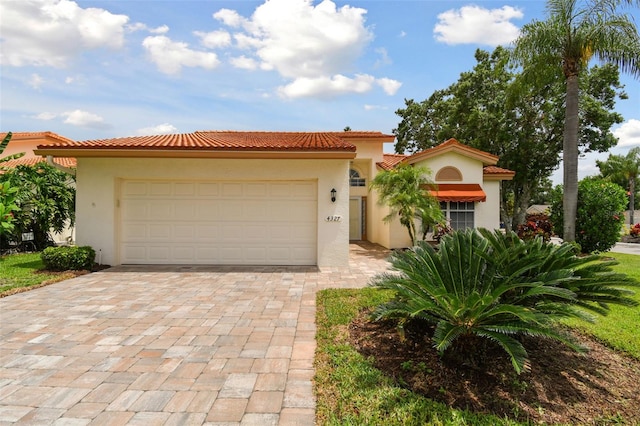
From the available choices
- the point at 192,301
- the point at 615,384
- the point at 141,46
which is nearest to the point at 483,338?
the point at 615,384

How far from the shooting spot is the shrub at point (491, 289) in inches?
144

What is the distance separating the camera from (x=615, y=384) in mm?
3873

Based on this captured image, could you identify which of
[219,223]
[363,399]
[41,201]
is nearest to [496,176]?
[219,223]

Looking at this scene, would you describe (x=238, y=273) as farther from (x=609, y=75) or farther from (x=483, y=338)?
(x=609, y=75)

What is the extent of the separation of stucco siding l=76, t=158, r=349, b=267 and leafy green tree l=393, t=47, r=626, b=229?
60.4 ft

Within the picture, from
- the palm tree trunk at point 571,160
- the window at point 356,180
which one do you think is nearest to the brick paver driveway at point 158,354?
the palm tree trunk at point 571,160

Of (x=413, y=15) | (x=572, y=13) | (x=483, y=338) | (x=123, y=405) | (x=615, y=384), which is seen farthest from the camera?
(x=572, y=13)

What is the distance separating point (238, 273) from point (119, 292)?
3346 millimetres

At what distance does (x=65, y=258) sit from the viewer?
33.4 feet

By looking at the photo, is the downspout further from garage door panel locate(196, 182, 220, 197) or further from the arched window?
the arched window

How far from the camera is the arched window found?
654 inches

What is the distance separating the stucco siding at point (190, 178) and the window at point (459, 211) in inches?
300

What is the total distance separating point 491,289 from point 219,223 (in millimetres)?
9588

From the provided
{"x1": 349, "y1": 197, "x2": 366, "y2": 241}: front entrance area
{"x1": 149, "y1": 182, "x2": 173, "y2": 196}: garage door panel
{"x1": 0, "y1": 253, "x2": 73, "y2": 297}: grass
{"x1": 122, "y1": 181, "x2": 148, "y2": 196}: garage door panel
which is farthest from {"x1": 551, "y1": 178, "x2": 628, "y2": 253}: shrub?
{"x1": 0, "y1": 253, "x2": 73, "y2": 297}: grass
